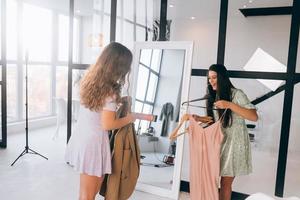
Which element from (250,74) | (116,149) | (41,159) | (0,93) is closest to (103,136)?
(116,149)

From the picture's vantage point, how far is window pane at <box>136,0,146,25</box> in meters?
3.36

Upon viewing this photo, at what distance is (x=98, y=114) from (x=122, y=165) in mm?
478

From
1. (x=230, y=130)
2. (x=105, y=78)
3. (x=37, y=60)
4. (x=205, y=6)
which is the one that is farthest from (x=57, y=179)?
(x=37, y=60)

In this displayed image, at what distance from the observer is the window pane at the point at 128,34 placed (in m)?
3.48

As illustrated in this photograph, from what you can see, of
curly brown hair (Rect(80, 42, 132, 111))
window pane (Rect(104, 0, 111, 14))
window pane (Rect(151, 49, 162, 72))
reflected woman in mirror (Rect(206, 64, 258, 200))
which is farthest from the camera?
window pane (Rect(104, 0, 111, 14))

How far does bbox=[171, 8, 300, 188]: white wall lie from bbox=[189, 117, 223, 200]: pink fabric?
0.67 m

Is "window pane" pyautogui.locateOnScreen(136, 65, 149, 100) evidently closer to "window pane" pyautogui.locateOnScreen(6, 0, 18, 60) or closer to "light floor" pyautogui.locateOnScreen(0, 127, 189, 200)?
"light floor" pyautogui.locateOnScreen(0, 127, 189, 200)

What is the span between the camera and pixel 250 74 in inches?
109

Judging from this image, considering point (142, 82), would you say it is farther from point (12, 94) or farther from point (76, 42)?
point (12, 94)

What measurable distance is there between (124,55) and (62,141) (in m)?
3.77

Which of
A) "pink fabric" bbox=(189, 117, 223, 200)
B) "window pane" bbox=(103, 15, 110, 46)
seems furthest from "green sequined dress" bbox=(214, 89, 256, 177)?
"window pane" bbox=(103, 15, 110, 46)

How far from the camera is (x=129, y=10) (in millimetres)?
3529

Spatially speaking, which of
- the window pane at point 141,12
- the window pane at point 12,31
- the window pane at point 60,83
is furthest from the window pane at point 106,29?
the window pane at point 60,83

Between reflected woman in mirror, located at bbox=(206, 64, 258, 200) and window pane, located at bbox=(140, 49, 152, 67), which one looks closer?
reflected woman in mirror, located at bbox=(206, 64, 258, 200)
